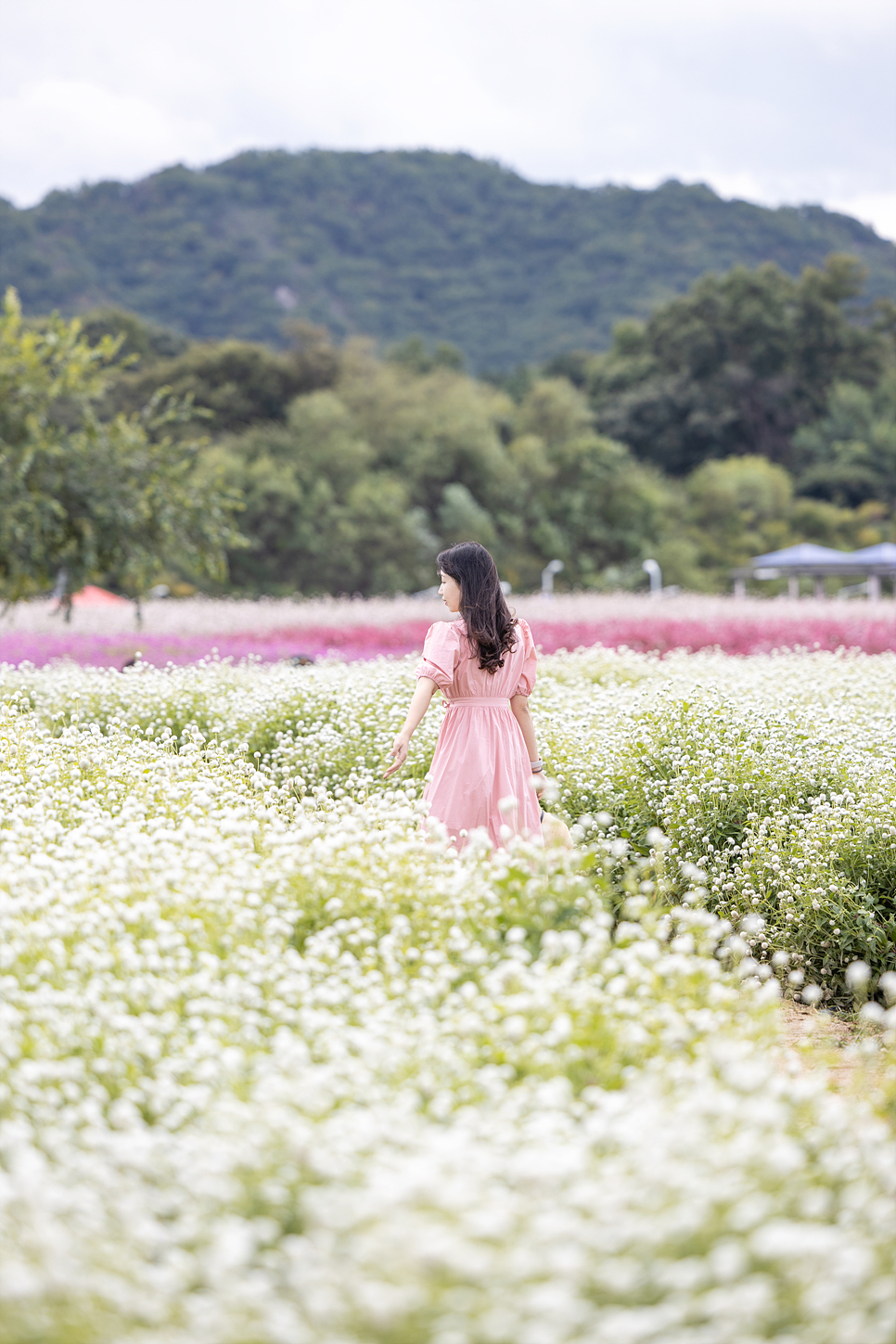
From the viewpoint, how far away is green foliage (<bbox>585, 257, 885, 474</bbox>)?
57.9 metres

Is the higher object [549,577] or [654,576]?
[549,577]

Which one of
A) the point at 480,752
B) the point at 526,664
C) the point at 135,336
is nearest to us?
the point at 480,752

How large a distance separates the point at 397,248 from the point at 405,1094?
4290 inches

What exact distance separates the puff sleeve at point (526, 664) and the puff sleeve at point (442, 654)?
35 centimetres

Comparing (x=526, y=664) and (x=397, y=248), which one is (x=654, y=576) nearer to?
(x=526, y=664)

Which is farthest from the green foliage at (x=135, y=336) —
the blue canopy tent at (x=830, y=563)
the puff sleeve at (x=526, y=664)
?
the puff sleeve at (x=526, y=664)

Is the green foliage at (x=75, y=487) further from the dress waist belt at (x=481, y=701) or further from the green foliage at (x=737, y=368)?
the green foliage at (x=737, y=368)

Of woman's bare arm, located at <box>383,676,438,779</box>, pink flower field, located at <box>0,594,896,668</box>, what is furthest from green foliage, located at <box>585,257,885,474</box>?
woman's bare arm, located at <box>383,676,438,779</box>

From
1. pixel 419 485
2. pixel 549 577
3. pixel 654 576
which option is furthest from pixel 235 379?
pixel 654 576

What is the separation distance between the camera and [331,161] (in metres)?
115

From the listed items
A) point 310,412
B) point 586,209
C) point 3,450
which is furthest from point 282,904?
point 586,209

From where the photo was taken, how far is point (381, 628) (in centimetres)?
1689

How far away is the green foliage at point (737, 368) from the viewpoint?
57.9 m

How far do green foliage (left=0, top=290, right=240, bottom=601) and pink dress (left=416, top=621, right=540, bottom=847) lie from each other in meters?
10.8
